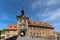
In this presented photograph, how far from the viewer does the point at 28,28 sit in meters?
73.8

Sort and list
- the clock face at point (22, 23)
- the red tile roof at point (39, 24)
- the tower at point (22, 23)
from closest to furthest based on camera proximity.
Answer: the tower at point (22, 23), the clock face at point (22, 23), the red tile roof at point (39, 24)

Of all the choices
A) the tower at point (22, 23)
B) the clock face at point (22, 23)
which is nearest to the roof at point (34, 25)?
the tower at point (22, 23)

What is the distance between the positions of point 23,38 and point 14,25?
55.2 ft

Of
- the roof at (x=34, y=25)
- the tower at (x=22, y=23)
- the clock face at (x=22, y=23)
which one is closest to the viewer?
the tower at (x=22, y=23)

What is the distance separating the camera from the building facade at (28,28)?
69.4 m

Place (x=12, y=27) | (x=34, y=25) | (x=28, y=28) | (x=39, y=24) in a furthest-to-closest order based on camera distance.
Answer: (x=39, y=24), (x=34, y=25), (x=12, y=27), (x=28, y=28)

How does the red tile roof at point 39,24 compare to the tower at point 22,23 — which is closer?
the tower at point 22,23

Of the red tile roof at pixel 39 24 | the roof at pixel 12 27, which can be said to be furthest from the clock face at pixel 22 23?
the red tile roof at pixel 39 24

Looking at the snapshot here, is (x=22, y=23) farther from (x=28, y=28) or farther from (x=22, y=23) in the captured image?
(x=28, y=28)

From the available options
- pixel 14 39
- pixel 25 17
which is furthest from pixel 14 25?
pixel 14 39

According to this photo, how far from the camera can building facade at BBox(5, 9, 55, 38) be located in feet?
228

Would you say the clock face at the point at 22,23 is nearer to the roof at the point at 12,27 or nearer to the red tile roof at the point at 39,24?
the roof at the point at 12,27

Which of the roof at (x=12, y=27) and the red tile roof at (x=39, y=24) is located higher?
the red tile roof at (x=39, y=24)

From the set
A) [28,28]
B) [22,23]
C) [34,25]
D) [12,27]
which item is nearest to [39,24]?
[34,25]
